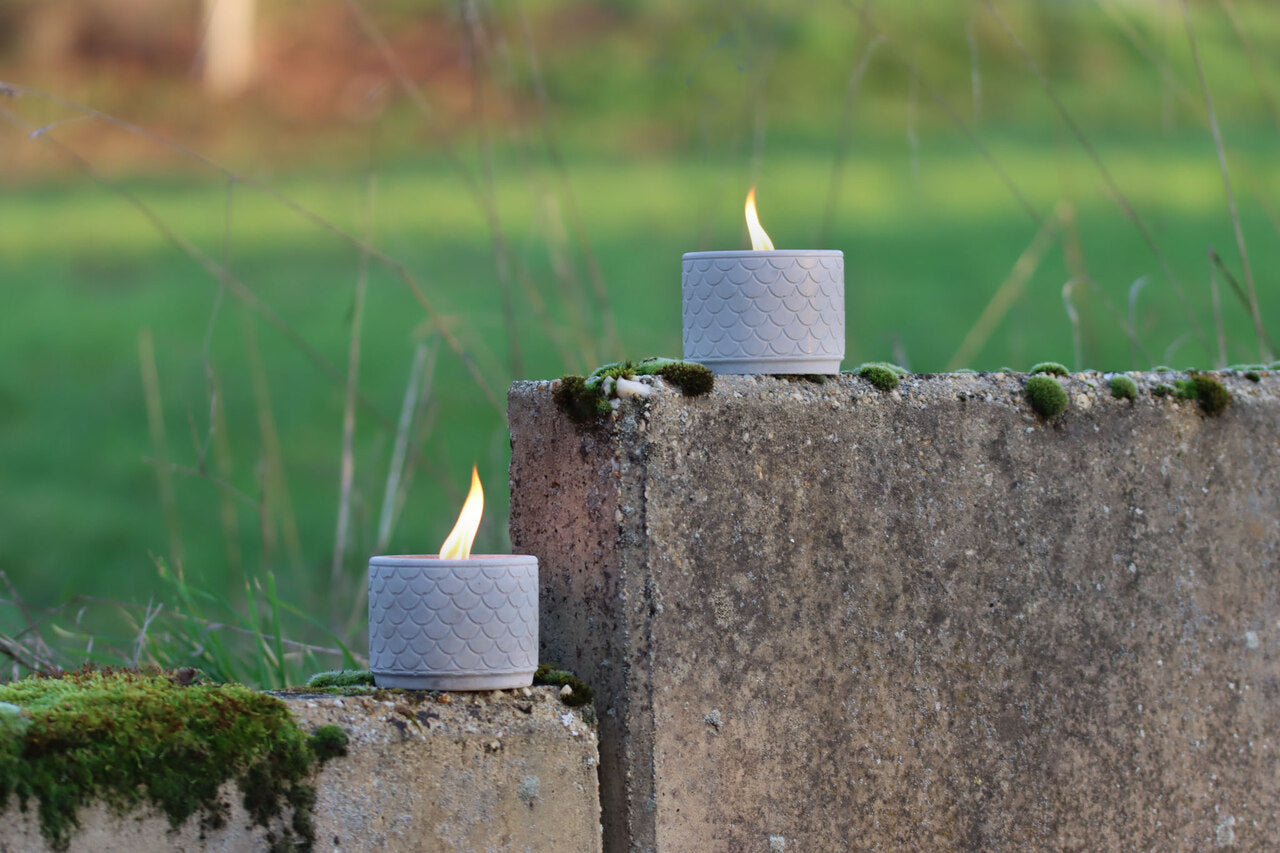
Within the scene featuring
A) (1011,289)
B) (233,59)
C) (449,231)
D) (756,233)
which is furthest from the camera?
(233,59)

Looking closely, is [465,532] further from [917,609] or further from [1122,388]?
[1122,388]

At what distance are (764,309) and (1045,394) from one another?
13.0 inches

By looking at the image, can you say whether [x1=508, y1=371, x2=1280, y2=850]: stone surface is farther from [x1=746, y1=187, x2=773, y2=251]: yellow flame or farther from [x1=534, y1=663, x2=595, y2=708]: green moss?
[x1=746, y1=187, x2=773, y2=251]: yellow flame

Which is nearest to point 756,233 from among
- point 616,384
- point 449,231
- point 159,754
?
point 616,384

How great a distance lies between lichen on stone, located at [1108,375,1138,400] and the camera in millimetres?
1412

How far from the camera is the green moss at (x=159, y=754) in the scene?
39.1 inches

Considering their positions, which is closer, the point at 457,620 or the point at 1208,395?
the point at 457,620

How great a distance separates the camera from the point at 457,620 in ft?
3.71

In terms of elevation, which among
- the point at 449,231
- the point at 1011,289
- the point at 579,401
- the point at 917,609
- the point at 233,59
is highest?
the point at 233,59

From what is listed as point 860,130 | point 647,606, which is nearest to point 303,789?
point 647,606

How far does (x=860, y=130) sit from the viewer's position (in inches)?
407

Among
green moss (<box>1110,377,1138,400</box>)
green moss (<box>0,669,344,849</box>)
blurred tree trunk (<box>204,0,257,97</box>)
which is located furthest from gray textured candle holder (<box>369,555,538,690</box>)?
blurred tree trunk (<box>204,0,257,97</box>)

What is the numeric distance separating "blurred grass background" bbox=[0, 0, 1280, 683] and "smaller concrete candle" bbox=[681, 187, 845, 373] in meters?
0.46

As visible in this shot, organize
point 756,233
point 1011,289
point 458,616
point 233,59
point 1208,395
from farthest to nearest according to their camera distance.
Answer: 1. point 233,59
2. point 1011,289
3. point 1208,395
4. point 756,233
5. point 458,616
